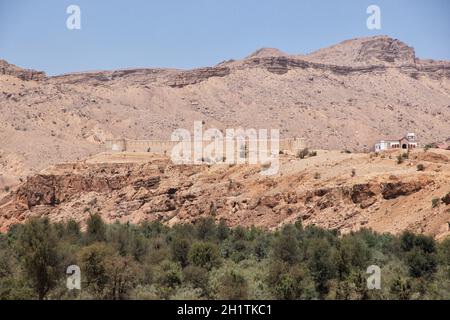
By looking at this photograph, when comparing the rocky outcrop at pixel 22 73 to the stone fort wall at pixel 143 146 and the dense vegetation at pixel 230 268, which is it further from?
the dense vegetation at pixel 230 268

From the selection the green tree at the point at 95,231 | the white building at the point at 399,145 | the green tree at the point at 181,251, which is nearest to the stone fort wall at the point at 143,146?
the white building at the point at 399,145

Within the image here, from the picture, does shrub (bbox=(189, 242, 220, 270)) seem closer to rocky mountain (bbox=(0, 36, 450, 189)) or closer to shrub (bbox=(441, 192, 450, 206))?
shrub (bbox=(441, 192, 450, 206))

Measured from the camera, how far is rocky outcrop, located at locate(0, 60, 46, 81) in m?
97.8

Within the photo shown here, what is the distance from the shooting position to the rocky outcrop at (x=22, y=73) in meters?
97.8

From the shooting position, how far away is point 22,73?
323 ft

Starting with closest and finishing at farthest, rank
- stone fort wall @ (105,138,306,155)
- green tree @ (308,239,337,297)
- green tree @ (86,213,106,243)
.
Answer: green tree @ (308,239,337,297) → green tree @ (86,213,106,243) → stone fort wall @ (105,138,306,155)

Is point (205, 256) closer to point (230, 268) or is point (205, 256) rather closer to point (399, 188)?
point (230, 268)

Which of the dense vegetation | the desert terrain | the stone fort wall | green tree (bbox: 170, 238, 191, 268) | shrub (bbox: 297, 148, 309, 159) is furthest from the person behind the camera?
the stone fort wall

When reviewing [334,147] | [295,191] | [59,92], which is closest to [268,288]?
[295,191]

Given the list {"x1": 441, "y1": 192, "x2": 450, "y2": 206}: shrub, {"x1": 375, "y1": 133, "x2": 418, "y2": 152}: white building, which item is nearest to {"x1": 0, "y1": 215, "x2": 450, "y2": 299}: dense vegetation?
{"x1": 441, "y1": 192, "x2": 450, "y2": 206}: shrub

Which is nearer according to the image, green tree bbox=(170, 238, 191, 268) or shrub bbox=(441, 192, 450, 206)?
green tree bbox=(170, 238, 191, 268)

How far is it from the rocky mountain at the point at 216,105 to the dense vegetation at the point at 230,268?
4060 cm

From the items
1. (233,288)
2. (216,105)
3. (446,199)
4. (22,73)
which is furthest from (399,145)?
(22,73)

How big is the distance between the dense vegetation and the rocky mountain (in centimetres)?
4060
